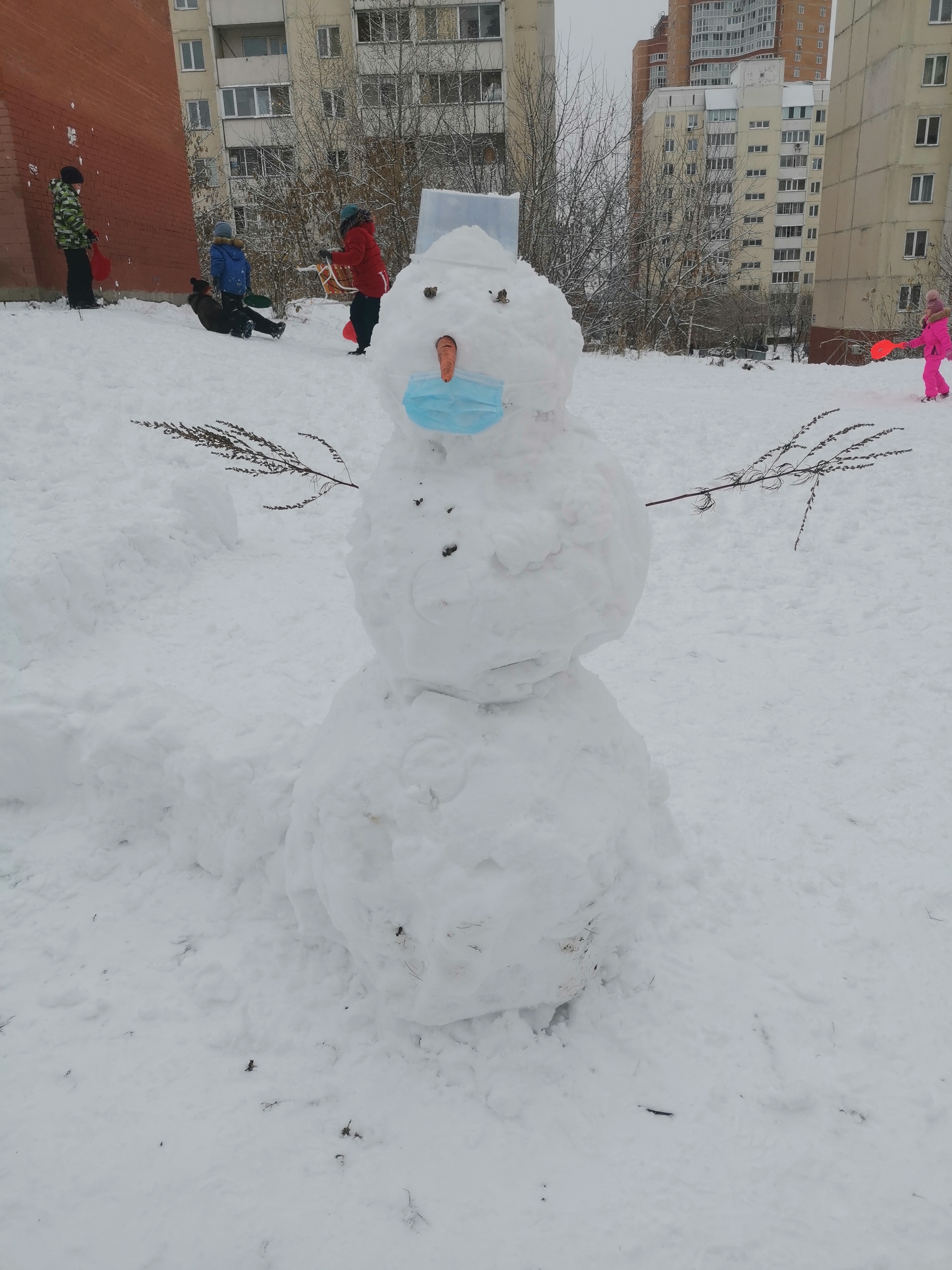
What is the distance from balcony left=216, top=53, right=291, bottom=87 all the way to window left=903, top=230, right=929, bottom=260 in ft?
62.9

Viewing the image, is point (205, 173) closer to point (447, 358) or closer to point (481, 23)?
point (481, 23)

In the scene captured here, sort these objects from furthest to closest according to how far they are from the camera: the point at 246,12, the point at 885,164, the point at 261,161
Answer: the point at 246,12 → the point at 885,164 → the point at 261,161

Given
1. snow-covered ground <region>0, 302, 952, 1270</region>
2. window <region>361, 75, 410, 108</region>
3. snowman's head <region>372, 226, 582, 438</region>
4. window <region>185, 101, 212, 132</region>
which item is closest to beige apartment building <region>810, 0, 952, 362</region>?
window <region>361, 75, 410, 108</region>

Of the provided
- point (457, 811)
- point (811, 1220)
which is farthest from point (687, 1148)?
point (457, 811)

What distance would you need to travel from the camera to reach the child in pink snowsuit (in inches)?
344

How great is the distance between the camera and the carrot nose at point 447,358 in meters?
1.66

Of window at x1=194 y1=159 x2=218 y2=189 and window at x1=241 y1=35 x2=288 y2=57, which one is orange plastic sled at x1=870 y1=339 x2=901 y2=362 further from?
window at x1=241 y1=35 x2=288 y2=57

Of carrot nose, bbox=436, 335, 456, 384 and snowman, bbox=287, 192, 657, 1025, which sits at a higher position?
carrot nose, bbox=436, 335, 456, 384

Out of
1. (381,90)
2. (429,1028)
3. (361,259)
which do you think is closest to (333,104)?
(381,90)

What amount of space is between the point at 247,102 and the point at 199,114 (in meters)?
2.94

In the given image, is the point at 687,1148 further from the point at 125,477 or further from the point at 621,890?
the point at 125,477

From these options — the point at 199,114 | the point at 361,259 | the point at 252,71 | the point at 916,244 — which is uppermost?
the point at 252,71

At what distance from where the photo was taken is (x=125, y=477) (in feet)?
16.8

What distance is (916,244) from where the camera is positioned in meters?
22.7
